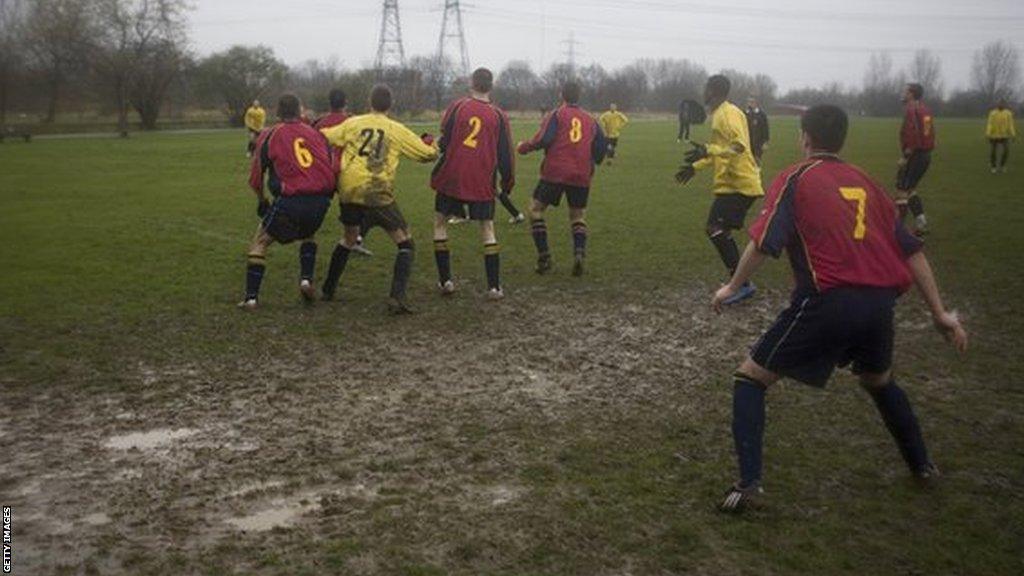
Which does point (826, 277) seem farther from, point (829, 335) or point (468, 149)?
point (468, 149)

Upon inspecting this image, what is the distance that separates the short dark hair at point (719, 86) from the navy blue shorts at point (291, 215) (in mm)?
4020

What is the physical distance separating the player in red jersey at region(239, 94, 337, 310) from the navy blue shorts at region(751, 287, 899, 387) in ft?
16.8

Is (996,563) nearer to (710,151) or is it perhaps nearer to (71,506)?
(71,506)

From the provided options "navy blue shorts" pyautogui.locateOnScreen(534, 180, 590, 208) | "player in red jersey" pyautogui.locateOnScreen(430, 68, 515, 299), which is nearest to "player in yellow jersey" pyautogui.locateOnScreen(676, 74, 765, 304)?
"navy blue shorts" pyautogui.locateOnScreen(534, 180, 590, 208)

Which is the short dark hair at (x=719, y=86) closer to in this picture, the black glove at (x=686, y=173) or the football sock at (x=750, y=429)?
the black glove at (x=686, y=173)

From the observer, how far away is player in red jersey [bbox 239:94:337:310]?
317 inches

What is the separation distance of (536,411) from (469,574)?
2123mm

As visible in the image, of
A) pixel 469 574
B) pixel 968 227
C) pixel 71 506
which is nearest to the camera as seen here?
pixel 469 574

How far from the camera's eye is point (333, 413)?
5.50m

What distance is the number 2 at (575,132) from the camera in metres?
9.80

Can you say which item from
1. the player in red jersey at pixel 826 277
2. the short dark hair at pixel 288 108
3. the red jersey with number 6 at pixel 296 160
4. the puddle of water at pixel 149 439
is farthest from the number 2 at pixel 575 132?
the puddle of water at pixel 149 439

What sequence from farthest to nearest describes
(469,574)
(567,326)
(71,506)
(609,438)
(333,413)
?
(567,326), (333,413), (609,438), (71,506), (469,574)

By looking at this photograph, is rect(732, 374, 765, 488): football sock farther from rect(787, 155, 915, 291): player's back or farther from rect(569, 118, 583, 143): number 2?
rect(569, 118, 583, 143): number 2

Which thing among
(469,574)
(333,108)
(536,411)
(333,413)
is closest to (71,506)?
(333,413)
